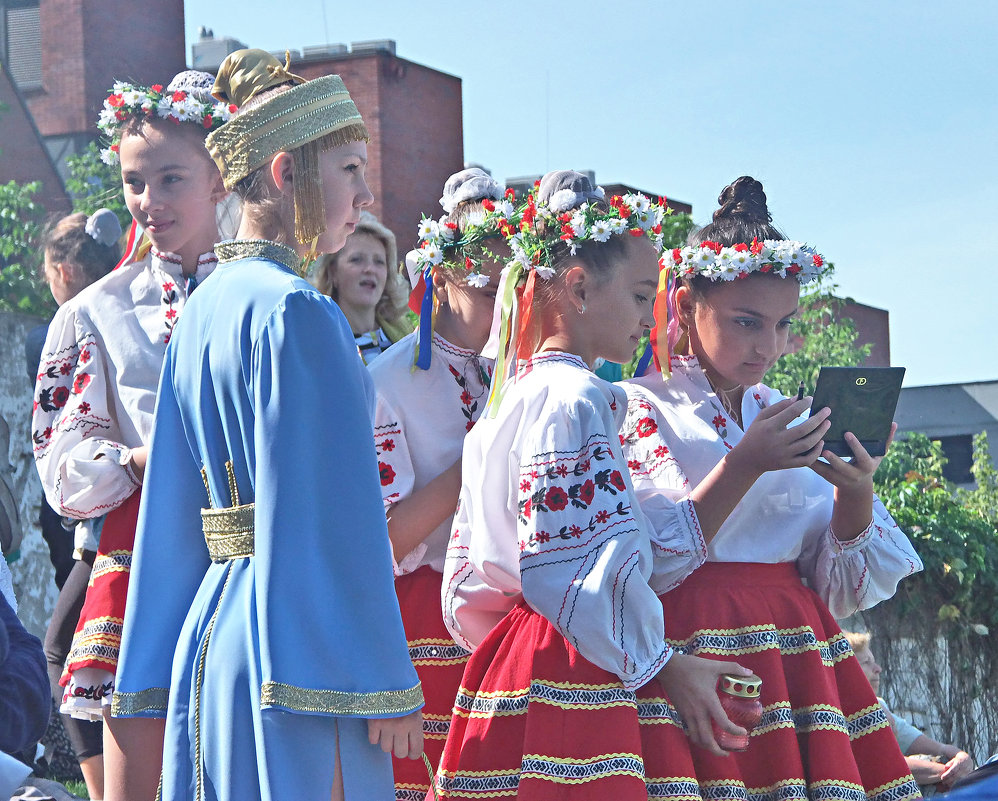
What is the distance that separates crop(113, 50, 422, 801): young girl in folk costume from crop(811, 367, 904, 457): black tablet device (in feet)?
4.00

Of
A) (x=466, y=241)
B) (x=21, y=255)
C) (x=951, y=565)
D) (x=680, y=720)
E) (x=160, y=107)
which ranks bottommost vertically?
(x=951, y=565)

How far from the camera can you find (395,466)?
3.67 meters

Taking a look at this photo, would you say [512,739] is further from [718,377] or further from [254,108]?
[254,108]

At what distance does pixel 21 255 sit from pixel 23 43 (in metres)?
9.66

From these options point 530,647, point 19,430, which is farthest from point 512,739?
point 19,430

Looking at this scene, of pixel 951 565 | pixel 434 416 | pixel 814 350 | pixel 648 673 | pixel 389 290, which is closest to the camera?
pixel 648 673

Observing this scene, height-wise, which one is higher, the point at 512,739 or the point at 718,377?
the point at 718,377

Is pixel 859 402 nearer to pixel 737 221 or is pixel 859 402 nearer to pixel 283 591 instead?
pixel 737 221

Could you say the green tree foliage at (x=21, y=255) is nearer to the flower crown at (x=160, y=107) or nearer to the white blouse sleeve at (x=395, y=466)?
the flower crown at (x=160, y=107)

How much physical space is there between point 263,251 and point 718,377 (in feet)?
4.53

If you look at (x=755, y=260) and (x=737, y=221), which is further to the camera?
(x=737, y=221)

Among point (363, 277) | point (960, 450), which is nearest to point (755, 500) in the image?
point (363, 277)

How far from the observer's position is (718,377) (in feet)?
12.0

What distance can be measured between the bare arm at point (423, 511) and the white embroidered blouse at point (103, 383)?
67cm
